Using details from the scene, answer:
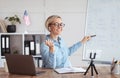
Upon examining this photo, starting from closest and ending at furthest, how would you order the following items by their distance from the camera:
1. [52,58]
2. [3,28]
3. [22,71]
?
1. [22,71]
2. [52,58]
3. [3,28]

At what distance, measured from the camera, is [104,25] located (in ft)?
10.9

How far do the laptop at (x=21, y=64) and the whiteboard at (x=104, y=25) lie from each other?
131 cm

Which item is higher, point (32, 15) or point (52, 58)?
point (32, 15)

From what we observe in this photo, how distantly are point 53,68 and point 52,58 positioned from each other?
110mm

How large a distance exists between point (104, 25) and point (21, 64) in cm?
161

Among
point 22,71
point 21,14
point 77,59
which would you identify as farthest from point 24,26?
point 22,71

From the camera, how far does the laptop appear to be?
82.4 inches

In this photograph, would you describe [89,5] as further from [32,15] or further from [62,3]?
[32,15]

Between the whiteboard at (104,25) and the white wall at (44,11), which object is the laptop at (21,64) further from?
the white wall at (44,11)

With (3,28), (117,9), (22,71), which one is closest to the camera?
(22,71)

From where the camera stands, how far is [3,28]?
13.0ft

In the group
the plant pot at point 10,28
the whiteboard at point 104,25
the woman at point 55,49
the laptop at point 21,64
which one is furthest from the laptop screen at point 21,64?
the plant pot at point 10,28

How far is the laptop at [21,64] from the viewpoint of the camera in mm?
2094

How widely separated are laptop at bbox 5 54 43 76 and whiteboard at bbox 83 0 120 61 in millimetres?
1315
